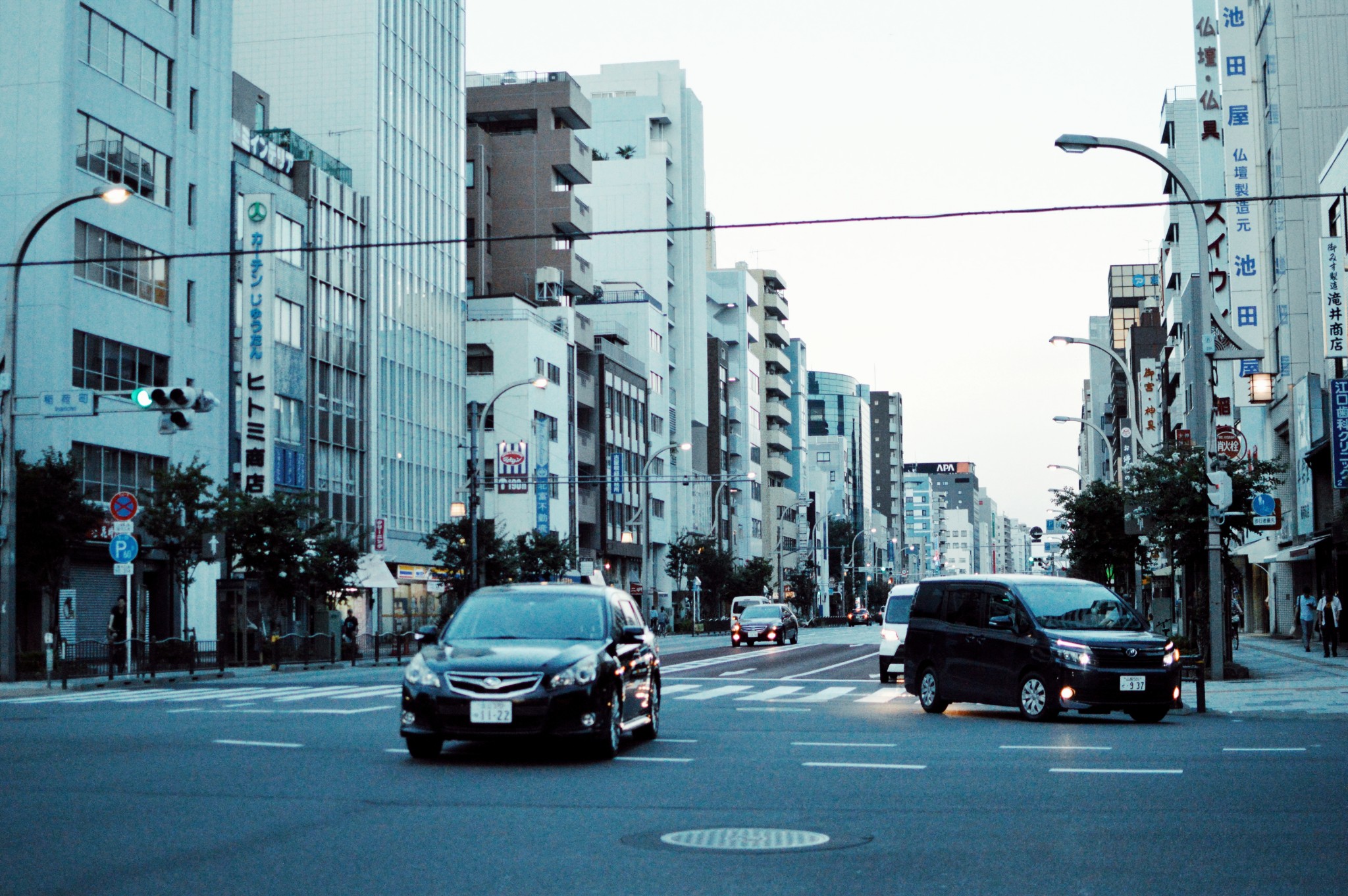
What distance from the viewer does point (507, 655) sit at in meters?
14.6

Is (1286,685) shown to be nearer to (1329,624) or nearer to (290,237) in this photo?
(1329,624)

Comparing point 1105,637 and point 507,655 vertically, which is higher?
point 507,655

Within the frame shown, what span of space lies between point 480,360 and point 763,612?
30.3 metres

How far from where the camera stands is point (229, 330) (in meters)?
57.4

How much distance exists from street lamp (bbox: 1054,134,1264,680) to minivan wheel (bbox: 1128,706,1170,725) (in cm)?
592

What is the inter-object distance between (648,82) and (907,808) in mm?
118411

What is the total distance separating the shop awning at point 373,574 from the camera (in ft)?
201

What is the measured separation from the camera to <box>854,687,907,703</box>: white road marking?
25359 millimetres

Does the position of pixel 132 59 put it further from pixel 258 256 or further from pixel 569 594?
pixel 569 594

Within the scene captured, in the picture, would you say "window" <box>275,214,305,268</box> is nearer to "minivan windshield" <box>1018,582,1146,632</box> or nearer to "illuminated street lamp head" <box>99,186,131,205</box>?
"illuminated street lamp head" <box>99,186,131,205</box>

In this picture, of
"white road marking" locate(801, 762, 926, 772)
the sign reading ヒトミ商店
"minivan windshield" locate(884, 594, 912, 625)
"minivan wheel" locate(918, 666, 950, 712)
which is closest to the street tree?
the sign reading ヒトミ商店

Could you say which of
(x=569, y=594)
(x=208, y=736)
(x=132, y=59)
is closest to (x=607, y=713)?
(x=569, y=594)

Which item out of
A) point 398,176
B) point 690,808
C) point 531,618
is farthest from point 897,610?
point 398,176

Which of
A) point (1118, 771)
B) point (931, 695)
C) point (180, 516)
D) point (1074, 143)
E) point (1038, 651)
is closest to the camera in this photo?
point (1118, 771)
